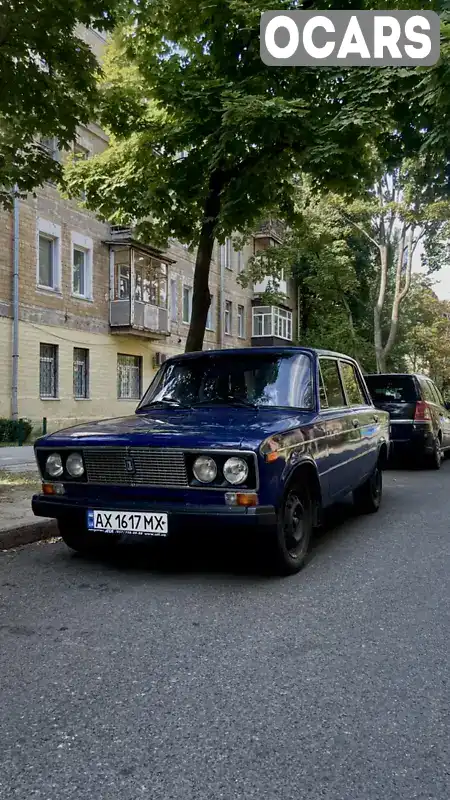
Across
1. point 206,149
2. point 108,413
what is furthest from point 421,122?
point 108,413

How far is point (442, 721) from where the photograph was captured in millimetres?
2789

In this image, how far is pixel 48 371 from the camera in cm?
2166

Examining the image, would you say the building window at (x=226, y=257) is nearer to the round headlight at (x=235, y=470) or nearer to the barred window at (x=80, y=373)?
the barred window at (x=80, y=373)

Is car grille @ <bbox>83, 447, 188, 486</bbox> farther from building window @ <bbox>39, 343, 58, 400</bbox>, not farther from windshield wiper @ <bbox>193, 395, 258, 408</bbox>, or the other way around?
building window @ <bbox>39, 343, 58, 400</bbox>

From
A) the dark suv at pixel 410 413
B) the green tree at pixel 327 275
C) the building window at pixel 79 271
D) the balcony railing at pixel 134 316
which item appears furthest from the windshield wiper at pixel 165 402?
the balcony railing at pixel 134 316

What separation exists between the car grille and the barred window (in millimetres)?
18102

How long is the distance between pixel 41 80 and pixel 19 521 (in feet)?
18.2

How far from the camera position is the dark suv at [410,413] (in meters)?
12.6

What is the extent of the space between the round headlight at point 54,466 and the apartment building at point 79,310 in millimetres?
14824

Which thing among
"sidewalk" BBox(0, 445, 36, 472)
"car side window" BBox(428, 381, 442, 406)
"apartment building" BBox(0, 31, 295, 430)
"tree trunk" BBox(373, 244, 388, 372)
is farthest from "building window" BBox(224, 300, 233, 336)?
"car side window" BBox(428, 381, 442, 406)

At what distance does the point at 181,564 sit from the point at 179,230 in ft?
28.4

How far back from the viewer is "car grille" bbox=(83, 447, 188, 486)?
4.81m

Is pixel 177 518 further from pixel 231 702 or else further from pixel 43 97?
pixel 43 97

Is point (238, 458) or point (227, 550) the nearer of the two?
point (238, 458)
